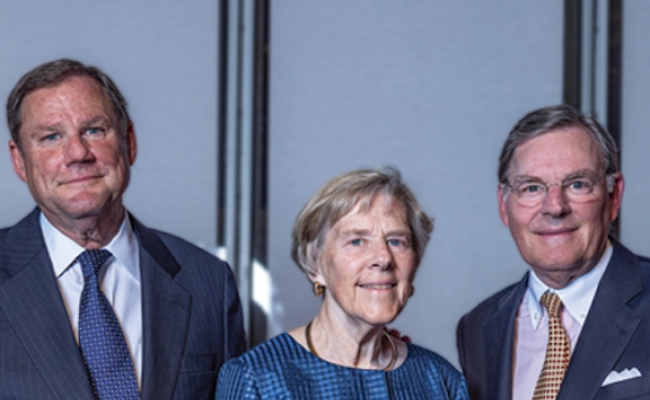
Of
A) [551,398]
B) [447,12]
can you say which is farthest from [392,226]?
[447,12]

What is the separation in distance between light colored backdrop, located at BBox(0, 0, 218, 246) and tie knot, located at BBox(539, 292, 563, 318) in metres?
1.64

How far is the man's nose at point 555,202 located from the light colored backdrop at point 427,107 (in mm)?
1394

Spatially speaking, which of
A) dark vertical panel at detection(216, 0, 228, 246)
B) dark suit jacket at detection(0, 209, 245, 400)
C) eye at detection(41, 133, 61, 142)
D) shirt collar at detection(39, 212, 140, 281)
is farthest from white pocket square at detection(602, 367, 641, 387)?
dark vertical panel at detection(216, 0, 228, 246)

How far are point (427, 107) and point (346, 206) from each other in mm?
1790

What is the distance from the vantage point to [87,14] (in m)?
3.75

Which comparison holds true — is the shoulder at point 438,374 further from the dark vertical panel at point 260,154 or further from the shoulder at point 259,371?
the dark vertical panel at point 260,154

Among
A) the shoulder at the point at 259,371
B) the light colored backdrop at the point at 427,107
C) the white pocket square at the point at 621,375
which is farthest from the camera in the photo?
the light colored backdrop at the point at 427,107

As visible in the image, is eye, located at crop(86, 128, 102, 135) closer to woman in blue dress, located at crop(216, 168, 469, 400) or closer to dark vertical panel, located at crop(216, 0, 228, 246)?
woman in blue dress, located at crop(216, 168, 469, 400)

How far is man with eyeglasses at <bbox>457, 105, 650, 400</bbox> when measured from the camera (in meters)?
2.37

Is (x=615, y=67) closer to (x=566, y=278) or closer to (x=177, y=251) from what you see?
(x=566, y=278)

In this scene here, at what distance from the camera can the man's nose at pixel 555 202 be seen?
245 cm

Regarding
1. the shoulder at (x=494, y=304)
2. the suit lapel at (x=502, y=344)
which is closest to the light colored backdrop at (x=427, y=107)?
the shoulder at (x=494, y=304)

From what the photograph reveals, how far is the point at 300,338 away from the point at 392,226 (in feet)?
1.15

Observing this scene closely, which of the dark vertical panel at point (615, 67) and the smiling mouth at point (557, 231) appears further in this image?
the dark vertical panel at point (615, 67)
